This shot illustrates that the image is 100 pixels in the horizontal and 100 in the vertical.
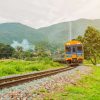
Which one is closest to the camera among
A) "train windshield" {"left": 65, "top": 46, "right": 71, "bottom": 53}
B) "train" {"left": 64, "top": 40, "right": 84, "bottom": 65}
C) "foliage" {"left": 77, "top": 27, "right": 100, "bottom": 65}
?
"train" {"left": 64, "top": 40, "right": 84, "bottom": 65}

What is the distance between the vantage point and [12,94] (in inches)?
371

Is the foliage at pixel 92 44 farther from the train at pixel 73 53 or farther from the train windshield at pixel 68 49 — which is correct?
the train windshield at pixel 68 49

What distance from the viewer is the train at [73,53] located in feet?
126

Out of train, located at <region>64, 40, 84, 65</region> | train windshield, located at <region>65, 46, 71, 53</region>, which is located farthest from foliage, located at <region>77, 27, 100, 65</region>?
train windshield, located at <region>65, 46, 71, 53</region>

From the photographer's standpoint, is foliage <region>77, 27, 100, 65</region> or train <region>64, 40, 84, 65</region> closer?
train <region>64, 40, 84, 65</region>

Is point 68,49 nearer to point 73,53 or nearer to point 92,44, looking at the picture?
point 73,53

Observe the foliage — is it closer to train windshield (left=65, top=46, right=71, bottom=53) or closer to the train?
the train

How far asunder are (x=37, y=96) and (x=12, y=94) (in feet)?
2.56

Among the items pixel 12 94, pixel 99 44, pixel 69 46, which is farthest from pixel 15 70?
pixel 99 44

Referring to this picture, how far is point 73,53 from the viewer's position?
1526 inches

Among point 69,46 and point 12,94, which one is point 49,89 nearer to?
point 12,94

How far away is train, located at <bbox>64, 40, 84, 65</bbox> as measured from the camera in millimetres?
38497

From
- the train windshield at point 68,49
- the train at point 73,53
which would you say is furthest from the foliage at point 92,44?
the train windshield at point 68,49

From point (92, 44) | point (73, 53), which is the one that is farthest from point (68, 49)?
point (92, 44)
